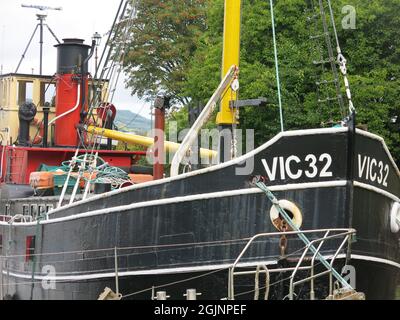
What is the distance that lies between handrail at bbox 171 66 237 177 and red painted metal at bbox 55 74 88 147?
764 cm

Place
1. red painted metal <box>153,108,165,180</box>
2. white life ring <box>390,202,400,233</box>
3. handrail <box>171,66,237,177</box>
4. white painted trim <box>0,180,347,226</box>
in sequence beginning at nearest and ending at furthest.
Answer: white painted trim <box>0,180,347,226</box> < white life ring <box>390,202,400,233</box> < handrail <box>171,66,237,177</box> < red painted metal <box>153,108,165,180</box>

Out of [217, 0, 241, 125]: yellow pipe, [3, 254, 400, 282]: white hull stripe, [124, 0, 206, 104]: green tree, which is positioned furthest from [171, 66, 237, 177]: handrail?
[124, 0, 206, 104]: green tree

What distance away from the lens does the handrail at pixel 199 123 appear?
14.4 metres

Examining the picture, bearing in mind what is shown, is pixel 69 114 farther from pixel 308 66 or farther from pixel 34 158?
pixel 308 66

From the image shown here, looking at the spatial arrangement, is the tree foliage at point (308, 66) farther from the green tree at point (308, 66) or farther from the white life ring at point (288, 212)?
the white life ring at point (288, 212)

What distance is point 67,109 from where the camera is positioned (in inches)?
869

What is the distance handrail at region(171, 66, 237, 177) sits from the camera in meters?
14.4

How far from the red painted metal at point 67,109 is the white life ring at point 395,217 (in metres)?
9.91

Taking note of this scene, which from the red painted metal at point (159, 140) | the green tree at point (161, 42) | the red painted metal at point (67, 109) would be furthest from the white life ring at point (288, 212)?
the green tree at point (161, 42)

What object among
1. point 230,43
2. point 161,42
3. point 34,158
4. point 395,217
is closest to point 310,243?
point 395,217

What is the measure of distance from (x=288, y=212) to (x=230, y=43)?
3616 millimetres

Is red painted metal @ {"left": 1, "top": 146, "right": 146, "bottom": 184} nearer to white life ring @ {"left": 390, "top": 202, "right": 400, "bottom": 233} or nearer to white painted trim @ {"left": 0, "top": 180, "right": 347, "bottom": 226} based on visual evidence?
white painted trim @ {"left": 0, "top": 180, "right": 347, "bottom": 226}

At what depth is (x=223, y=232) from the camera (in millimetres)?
13211
